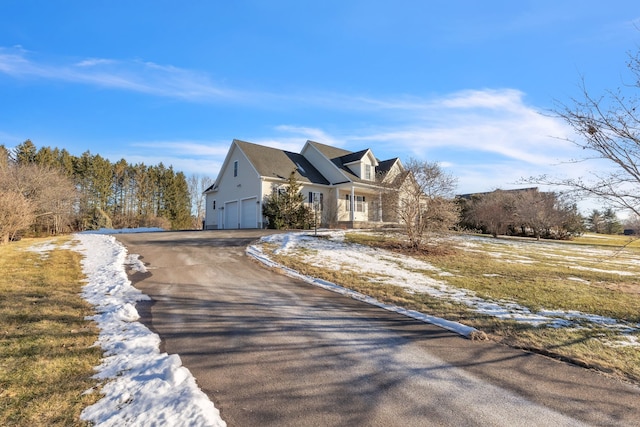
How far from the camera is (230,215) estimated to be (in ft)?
85.0

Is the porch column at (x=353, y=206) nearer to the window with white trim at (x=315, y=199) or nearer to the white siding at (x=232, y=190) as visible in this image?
the window with white trim at (x=315, y=199)

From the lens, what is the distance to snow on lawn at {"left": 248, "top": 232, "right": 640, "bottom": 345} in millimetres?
6012

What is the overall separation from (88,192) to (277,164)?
24.3 meters

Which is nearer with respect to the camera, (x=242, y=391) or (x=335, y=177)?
(x=242, y=391)

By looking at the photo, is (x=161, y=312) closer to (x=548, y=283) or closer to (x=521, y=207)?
(x=548, y=283)

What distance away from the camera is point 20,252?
10.8 m

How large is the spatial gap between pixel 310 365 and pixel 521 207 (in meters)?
31.7

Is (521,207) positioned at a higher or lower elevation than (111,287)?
higher

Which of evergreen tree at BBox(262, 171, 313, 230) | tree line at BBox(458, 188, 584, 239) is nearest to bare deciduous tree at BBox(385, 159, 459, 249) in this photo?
evergreen tree at BBox(262, 171, 313, 230)

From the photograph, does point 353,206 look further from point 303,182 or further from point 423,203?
point 423,203

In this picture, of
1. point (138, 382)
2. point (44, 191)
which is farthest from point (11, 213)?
point (138, 382)

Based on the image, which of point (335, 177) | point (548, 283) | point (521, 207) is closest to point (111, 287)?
point (548, 283)

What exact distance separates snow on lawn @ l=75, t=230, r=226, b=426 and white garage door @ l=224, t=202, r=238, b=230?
19.5 metres

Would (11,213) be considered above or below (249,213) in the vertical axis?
below
